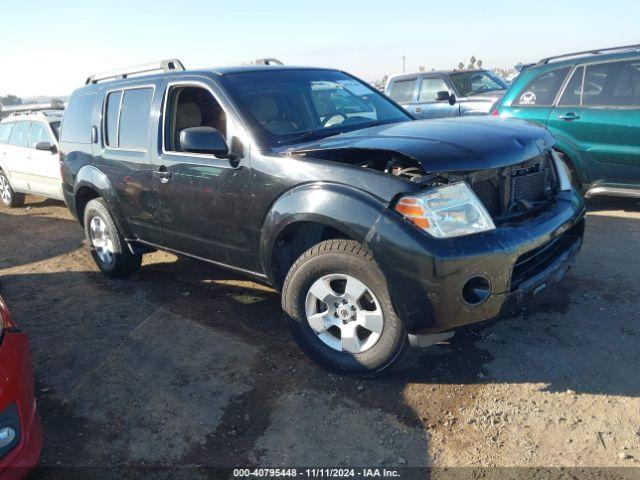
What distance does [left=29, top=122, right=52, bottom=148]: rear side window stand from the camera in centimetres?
840

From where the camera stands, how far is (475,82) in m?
10.7

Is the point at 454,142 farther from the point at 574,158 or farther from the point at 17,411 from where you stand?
the point at 574,158

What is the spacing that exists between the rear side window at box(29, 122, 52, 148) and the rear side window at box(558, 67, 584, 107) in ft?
24.0

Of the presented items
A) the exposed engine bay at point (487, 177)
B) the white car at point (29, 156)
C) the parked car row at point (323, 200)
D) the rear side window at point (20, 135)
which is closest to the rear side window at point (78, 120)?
the parked car row at point (323, 200)

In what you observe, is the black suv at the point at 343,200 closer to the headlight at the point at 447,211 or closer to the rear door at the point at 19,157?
the headlight at the point at 447,211

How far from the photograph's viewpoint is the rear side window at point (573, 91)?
20.2 ft

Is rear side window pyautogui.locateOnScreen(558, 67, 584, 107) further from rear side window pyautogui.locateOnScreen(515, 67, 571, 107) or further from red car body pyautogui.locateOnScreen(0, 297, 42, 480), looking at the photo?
red car body pyautogui.locateOnScreen(0, 297, 42, 480)

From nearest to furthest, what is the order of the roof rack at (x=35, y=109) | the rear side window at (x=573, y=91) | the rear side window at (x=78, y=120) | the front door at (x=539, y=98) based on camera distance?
the rear side window at (x=78, y=120) → the rear side window at (x=573, y=91) → the front door at (x=539, y=98) → the roof rack at (x=35, y=109)

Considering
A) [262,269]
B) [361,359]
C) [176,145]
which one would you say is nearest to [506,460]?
[361,359]

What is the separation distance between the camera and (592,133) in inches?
234

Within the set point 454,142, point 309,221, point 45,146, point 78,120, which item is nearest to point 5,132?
point 45,146

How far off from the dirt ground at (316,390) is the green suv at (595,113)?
5.34 ft

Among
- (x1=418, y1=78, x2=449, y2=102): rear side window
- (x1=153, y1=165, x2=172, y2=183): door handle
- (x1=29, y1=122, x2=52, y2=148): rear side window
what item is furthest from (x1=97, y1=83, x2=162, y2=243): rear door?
(x1=418, y1=78, x2=449, y2=102): rear side window

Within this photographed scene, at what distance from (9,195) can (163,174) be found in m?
7.27
